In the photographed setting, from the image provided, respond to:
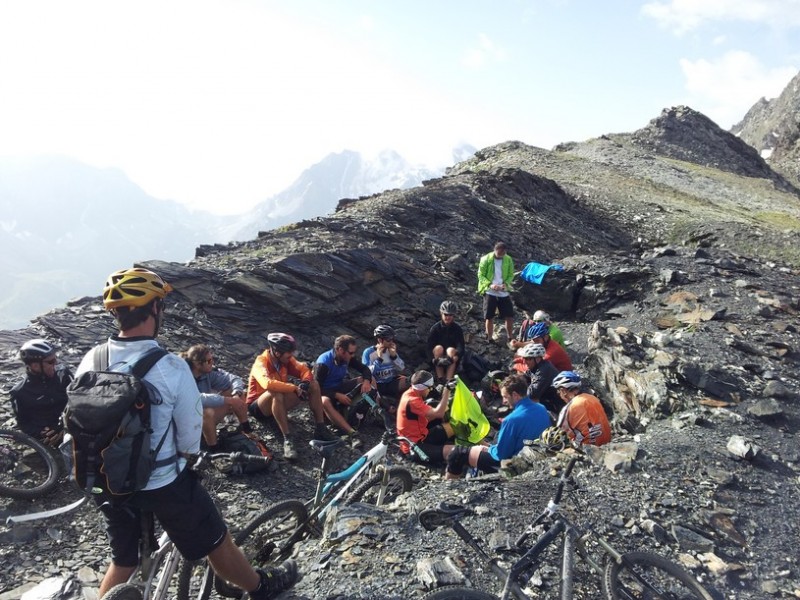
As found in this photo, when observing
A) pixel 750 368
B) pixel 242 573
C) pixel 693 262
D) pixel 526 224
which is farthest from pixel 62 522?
pixel 526 224

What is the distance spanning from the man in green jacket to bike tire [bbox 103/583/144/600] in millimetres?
11339

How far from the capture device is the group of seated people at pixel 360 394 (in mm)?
7488

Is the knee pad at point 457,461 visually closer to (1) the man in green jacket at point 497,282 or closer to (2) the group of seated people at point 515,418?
(2) the group of seated people at point 515,418

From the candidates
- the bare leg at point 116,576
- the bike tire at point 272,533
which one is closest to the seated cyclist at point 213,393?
the bike tire at point 272,533

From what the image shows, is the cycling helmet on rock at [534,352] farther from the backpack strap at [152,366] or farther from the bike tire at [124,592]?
the bike tire at [124,592]

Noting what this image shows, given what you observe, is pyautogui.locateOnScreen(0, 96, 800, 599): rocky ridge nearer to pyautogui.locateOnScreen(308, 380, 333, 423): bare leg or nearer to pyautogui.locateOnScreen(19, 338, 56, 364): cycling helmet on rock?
pyautogui.locateOnScreen(308, 380, 333, 423): bare leg

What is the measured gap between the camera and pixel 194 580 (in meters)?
5.86

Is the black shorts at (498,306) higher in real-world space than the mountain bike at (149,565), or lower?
higher

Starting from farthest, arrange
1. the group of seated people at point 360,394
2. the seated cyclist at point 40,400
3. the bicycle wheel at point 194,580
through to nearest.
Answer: the group of seated people at point 360,394
the seated cyclist at point 40,400
the bicycle wheel at point 194,580

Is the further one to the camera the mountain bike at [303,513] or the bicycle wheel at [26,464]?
the bicycle wheel at [26,464]

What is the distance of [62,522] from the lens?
6.84m

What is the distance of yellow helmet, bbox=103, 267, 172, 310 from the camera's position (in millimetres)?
3697

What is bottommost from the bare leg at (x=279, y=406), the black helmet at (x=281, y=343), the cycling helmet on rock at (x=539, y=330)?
the bare leg at (x=279, y=406)

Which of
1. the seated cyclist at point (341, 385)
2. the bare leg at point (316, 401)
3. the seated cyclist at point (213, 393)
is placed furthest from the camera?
the seated cyclist at point (341, 385)
